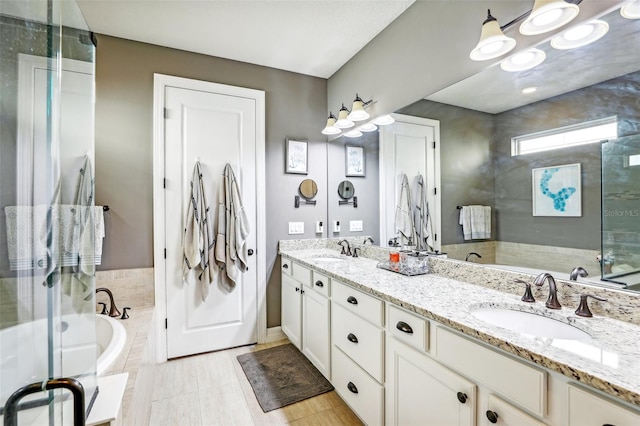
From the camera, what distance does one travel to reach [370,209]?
2.80 metres

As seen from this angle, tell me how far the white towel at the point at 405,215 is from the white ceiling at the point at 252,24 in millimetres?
1215

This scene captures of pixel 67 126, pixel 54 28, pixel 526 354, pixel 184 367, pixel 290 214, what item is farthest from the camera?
pixel 290 214

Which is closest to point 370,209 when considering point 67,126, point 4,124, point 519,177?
point 519,177

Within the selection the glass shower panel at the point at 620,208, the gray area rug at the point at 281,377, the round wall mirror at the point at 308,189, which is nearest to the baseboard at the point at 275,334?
the gray area rug at the point at 281,377

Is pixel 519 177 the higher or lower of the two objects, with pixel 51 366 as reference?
higher

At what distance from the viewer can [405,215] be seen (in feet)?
7.54

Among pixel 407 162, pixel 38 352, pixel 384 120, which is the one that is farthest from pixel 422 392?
pixel 384 120

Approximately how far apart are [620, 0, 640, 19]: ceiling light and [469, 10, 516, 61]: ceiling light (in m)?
0.36

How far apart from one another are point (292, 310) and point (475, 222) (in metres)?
1.70

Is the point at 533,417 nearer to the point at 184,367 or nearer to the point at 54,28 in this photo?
the point at 54,28

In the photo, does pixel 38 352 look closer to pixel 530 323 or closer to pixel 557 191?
pixel 530 323

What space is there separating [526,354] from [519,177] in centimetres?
96

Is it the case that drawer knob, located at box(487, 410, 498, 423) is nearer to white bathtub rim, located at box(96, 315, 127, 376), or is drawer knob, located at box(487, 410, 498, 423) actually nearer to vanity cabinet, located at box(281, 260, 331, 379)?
vanity cabinet, located at box(281, 260, 331, 379)

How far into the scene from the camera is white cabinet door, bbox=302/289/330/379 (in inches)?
82.2
